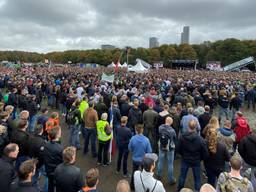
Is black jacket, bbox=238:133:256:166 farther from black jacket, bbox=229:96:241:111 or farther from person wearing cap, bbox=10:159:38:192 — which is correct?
black jacket, bbox=229:96:241:111

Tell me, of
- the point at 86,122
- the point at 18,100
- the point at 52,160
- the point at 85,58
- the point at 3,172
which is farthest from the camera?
the point at 85,58

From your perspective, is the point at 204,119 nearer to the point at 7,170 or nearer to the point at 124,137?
the point at 124,137

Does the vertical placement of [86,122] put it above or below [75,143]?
above

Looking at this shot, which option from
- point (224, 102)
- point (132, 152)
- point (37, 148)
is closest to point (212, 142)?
point (132, 152)

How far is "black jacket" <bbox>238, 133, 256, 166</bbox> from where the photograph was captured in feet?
16.9

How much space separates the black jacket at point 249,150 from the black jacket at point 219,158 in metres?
0.45

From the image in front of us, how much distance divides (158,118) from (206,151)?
293cm

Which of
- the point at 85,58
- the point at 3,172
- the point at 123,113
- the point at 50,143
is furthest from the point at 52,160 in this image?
the point at 85,58

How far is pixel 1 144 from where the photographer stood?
508 cm

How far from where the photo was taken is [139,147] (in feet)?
18.8

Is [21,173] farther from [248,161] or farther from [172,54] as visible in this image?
[172,54]

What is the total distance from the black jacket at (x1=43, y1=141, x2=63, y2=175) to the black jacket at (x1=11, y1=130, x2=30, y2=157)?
614mm

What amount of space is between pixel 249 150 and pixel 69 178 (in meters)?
3.72

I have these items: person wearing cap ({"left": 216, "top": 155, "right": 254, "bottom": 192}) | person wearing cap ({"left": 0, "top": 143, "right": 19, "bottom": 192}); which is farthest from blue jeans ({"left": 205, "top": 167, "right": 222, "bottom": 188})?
person wearing cap ({"left": 0, "top": 143, "right": 19, "bottom": 192})
